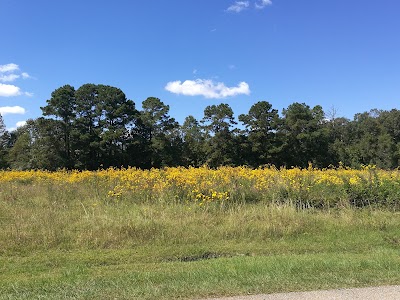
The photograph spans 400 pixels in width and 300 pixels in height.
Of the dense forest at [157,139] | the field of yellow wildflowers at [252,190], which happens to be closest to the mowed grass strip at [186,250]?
Result: the field of yellow wildflowers at [252,190]

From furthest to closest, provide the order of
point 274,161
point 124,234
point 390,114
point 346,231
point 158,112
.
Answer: point 390,114 → point 274,161 → point 158,112 → point 346,231 → point 124,234

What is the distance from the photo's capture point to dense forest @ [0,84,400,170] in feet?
173

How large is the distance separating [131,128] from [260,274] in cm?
5286

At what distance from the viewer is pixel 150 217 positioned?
9.15 metres

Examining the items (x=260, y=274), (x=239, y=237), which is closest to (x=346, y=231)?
(x=239, y=237)

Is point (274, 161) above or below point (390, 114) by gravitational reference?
below

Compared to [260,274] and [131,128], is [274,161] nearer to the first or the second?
[131,128]

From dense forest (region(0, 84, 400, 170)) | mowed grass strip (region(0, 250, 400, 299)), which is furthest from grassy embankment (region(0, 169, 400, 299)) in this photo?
dense forest (region(0, 84, 400, 170))

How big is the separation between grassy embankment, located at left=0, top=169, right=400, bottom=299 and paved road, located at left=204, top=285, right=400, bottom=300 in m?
0.23

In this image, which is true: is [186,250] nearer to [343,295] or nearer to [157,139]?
[343,295]

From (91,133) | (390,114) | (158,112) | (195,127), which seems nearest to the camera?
(91,133)

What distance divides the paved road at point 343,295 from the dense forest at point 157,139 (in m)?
44.4

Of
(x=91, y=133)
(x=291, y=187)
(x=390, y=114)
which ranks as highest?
(x=390, y=114)

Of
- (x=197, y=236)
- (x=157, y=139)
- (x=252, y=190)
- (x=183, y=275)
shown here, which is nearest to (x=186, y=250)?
(x=197, y=236)
